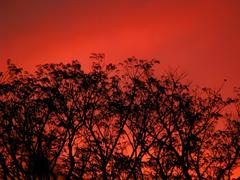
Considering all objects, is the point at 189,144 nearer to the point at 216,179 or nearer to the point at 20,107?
the point at 216,179

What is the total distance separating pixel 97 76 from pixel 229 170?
14.0 m

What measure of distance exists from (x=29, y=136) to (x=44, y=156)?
166 cm

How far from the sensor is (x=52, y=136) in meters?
26.2

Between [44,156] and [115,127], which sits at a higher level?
[115,127]

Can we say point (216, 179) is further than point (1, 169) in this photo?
Yes

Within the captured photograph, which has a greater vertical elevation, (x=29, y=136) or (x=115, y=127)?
(x=115, y=127)

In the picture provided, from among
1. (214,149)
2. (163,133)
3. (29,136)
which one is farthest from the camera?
(214,149)

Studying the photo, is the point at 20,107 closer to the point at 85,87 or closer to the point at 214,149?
the point at 85,87

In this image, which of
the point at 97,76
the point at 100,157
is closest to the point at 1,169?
the point at 100,157

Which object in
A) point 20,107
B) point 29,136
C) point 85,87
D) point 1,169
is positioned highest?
point 85,87

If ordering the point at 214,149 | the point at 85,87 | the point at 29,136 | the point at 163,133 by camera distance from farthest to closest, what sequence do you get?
the point at 214,149
the point at 163,133
the point at 85,87
the point at 29,136

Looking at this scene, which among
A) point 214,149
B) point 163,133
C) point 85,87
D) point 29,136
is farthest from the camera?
point 214,149

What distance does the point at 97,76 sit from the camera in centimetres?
2762

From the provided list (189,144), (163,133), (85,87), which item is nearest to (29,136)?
(85,87)
